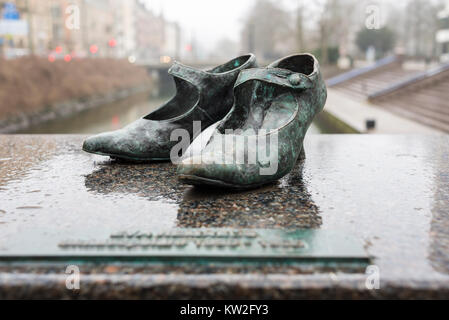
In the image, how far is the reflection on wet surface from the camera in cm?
132

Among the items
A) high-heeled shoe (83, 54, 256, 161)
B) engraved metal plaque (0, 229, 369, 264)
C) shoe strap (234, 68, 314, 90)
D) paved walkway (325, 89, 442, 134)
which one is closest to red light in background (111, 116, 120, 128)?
paved walkway (325, 89, 442, 134)

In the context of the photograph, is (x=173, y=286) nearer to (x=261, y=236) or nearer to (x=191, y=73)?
(x=261, y=236)

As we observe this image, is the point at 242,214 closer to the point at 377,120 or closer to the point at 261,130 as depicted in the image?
the point at 261,130

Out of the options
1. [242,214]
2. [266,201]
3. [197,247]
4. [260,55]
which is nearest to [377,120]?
[266,201]

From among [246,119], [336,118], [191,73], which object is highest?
[191,73]

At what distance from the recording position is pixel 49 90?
60.4 ft

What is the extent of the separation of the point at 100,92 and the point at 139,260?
77.6ft

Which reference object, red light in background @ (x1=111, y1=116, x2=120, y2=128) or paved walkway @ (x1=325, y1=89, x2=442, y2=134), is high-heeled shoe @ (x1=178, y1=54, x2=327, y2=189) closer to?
paved walkway @ (x1=325, y1=89, x2=442, y2=134)

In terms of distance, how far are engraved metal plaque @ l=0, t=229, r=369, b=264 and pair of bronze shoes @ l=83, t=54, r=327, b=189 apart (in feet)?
1.10

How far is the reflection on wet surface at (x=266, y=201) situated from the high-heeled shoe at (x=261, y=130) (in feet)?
0.34

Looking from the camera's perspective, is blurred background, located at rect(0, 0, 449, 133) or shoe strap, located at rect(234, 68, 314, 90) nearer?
shoe strap, located at rect(234, 68, 314, 90)

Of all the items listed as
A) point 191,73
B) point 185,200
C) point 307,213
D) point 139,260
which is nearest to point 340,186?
point 307,213

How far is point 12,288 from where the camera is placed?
1092 mm

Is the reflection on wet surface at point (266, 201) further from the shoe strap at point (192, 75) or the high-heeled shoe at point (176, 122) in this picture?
the shoe strap at point (192, 75)
